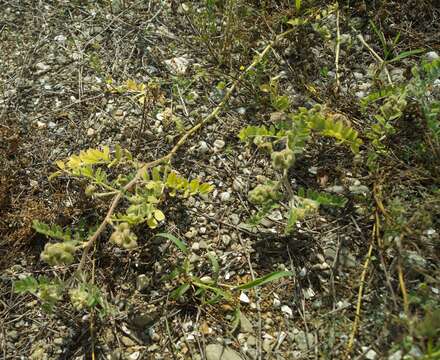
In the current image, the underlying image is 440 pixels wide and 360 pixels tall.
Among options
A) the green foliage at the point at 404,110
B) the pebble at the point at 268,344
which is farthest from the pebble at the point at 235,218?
the green foliage at the point at 404,110

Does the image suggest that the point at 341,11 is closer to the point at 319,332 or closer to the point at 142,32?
the point at 142,32

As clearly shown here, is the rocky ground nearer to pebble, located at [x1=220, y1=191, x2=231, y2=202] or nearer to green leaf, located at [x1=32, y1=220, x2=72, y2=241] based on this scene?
pebble, located at [x1=220, y1=191, x2=231, y2=202]

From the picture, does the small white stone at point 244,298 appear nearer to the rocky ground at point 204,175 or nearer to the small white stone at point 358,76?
the rocky ground at point 204,175

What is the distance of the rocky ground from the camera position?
1908 millimetres

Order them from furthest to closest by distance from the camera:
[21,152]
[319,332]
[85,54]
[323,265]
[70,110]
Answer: [85,54] < [70,110] < [21,152] < [323,265] < [319,332]

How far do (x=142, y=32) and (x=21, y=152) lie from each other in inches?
42.2

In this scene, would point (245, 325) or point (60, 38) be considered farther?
point (60, 38)

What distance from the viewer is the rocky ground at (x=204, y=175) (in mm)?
1908

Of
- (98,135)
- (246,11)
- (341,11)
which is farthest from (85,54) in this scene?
(341,11)

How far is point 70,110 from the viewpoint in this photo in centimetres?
254

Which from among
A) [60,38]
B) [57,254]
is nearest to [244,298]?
[57,254]

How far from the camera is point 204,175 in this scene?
7.72ft

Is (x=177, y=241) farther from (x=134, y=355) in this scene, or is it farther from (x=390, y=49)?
(x=390, y=49)

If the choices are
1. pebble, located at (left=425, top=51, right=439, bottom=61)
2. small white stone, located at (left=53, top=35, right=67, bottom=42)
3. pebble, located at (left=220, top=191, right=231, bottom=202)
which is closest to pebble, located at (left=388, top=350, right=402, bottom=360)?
Answer: pebble, located at (left=220, top=191, right=231, bottom=202)
